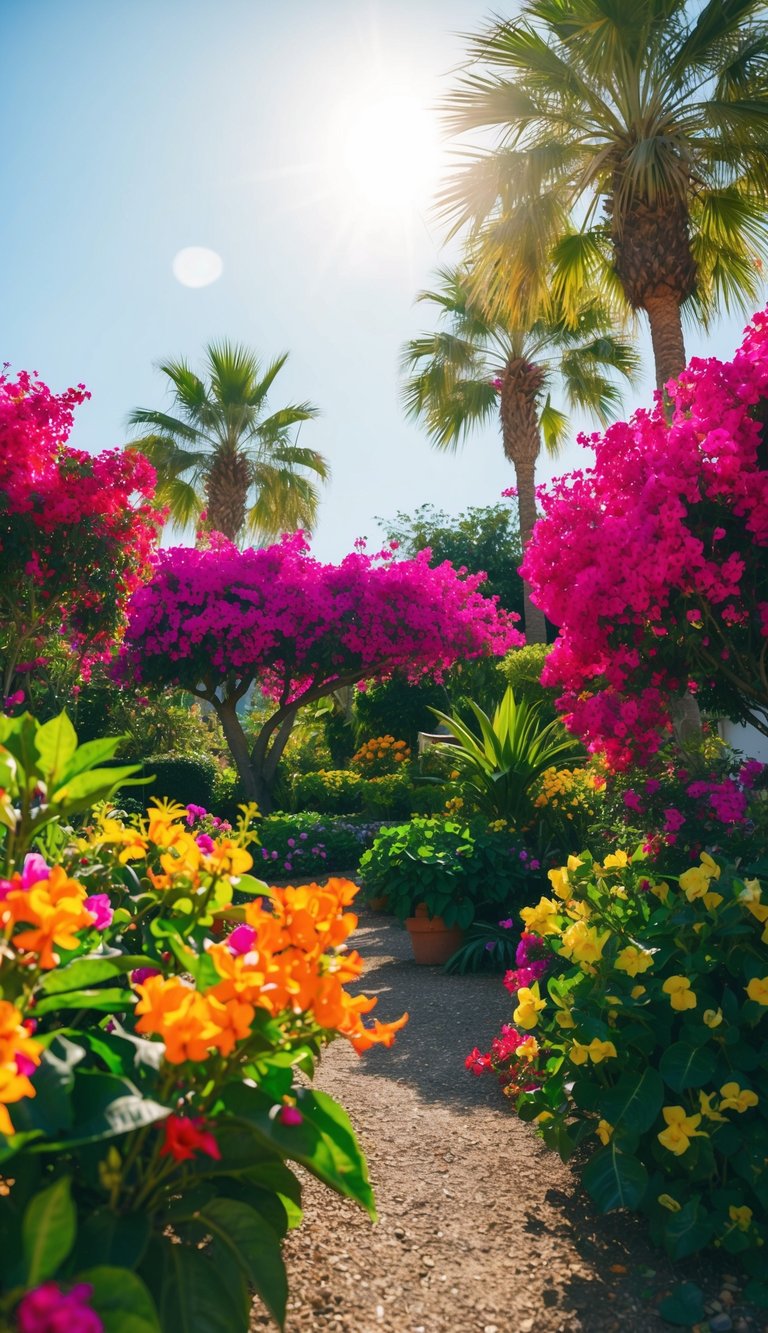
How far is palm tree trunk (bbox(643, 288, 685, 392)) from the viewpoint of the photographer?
7883mm

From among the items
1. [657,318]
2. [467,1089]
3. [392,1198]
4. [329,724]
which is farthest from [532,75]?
[329,724]

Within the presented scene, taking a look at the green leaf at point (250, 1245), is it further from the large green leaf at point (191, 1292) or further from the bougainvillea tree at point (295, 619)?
the bougainvillea tree at point (295, 619)

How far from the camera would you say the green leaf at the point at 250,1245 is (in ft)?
4.20

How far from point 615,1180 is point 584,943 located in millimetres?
497

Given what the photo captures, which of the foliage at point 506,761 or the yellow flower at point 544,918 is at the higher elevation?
the foliage at point 506,761

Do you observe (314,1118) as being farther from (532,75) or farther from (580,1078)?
(532,75)

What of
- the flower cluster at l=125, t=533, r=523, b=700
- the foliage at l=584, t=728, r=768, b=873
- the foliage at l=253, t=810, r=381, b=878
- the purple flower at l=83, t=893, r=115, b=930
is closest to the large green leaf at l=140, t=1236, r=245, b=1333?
the purple flower at l=83, t=893, r=115, b=930

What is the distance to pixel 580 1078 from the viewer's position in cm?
225

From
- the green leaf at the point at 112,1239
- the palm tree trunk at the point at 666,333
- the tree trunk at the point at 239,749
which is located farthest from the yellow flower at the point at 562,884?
the tree trunk at the point at 239,749

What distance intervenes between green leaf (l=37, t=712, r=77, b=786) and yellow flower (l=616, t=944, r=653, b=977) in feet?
4.38

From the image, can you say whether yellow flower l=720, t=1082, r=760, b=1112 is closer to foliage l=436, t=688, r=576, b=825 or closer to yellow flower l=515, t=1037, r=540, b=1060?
yellow flower l=515, t=1037, r=540, b=1060

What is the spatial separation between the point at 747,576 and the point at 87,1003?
309 centimetres

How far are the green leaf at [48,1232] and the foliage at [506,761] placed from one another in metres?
5.54

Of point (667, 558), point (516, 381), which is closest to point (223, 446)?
point (516, 381)
